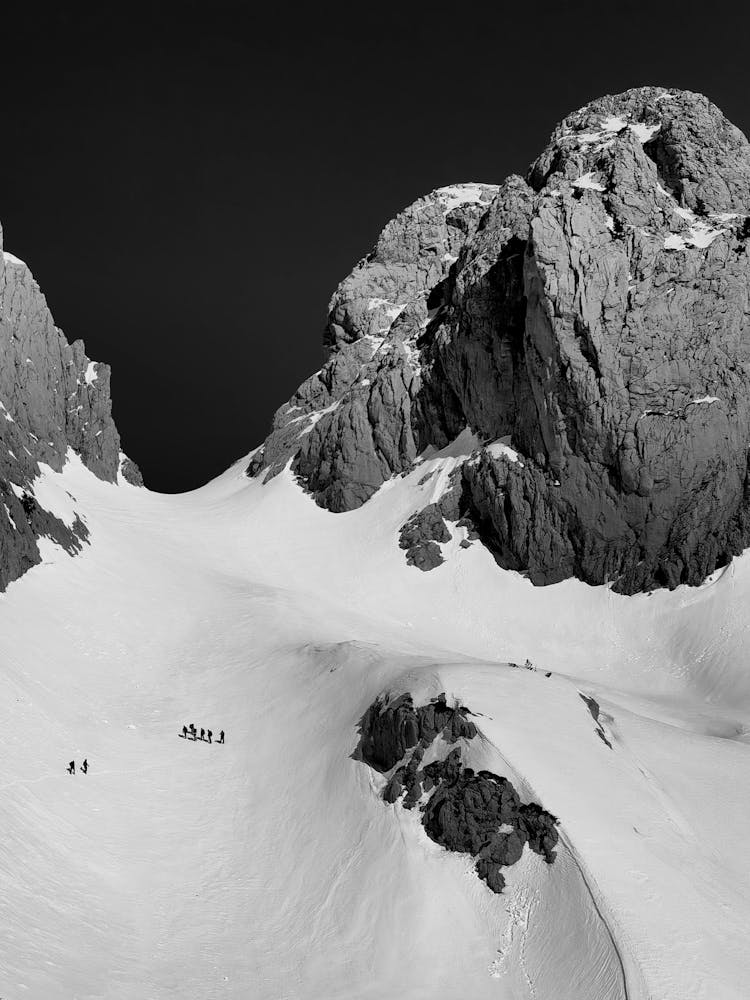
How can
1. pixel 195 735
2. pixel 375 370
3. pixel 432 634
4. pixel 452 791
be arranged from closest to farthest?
1. pixel 452 791
2. pixel 195 735
3. pixel 432 634
4. pixel 375 370

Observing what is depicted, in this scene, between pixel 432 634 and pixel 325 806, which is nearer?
pixel 325 806

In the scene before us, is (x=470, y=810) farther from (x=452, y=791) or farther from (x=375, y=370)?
(x=375, y=370)

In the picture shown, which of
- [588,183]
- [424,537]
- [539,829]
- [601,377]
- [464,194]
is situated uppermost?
[464,194]

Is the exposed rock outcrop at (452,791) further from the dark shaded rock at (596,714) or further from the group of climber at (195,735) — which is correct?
the group of climber at (195,735)

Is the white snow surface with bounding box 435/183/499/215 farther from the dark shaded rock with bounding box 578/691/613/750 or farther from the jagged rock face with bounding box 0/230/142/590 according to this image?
the dark shaded rock with bounding box 578/691/613/750

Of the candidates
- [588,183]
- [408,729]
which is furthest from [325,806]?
[588,183]

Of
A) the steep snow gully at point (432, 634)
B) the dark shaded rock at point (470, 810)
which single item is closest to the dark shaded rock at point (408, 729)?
the steep snow gully at point (432, 634)
